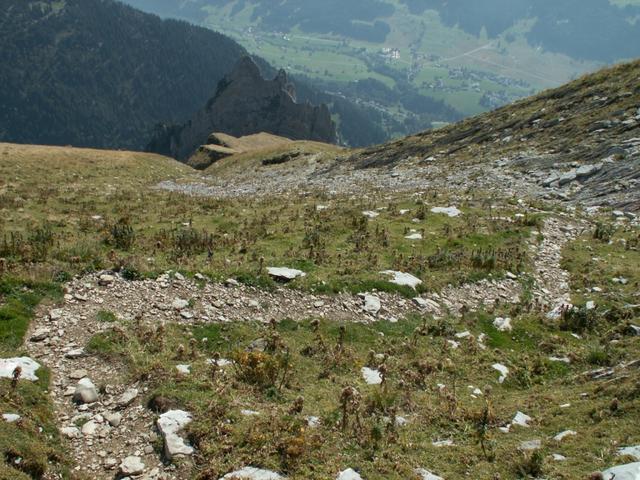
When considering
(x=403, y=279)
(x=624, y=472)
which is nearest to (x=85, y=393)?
(x=624, y=472)

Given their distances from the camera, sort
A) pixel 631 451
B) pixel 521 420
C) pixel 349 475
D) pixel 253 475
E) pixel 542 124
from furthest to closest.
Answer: pixel 542 124 < pixel 521 420 < pixel 349 475 < pixel 253 475 < pixel 631 451

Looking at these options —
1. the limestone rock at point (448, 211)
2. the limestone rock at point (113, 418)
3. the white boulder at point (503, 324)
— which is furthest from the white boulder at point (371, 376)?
the limestone rock at point (448, 211)

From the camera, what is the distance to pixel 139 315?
13.7 meters

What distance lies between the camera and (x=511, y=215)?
1065 inches

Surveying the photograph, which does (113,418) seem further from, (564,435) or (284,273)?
(564,435)

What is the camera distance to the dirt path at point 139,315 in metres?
9.68

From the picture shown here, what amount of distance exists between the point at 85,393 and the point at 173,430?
2494mm

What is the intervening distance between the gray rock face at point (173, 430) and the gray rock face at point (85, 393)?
1.87 metres

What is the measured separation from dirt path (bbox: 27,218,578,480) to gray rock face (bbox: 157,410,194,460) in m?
0.23

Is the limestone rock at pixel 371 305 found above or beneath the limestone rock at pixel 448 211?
beneath

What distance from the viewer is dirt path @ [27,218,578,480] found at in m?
9.68

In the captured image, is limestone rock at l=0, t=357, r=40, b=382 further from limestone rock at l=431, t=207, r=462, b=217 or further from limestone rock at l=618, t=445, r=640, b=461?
limestone rock at l=431, t=207, r=462, b=217

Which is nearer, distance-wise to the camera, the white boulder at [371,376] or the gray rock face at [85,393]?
the gray rock face at [85,393]

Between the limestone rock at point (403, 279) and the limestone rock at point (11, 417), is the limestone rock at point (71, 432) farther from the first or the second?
the limestone rock at point (403, 279)
